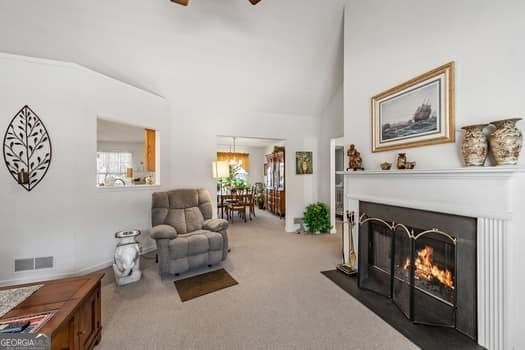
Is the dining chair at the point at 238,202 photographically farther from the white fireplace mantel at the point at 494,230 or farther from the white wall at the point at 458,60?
the white fireplace mantel at the point at 494,230

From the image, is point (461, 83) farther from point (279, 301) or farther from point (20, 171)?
point (20, 171)

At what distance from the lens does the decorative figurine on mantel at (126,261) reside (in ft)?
8.43

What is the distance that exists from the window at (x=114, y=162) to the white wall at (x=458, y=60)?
7.87 metres

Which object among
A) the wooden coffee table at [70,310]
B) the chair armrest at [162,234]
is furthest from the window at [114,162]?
the wooden coffee table at [70,310]

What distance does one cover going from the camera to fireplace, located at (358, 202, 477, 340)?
1.72 m

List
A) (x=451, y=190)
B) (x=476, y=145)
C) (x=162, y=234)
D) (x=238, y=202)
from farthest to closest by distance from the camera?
1. (x=238, y=202)
2. (x=162, y=234)
3. (x=451, y=190)
4. (x=476, y=145)

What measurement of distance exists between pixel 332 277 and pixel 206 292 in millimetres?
1572

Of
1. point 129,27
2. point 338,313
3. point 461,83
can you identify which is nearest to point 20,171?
point 129,27

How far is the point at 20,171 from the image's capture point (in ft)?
8.43

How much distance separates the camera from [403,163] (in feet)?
7.13

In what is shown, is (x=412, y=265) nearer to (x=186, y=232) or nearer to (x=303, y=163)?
(x=186, y=232)

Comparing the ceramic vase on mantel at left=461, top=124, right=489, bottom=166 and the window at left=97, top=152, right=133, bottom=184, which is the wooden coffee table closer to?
the ceramic vase on mantel at left=461, top=124, right=489, bottom=166

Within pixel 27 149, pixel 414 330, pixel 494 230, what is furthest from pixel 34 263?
pixel 494 230

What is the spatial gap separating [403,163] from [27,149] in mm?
4327
